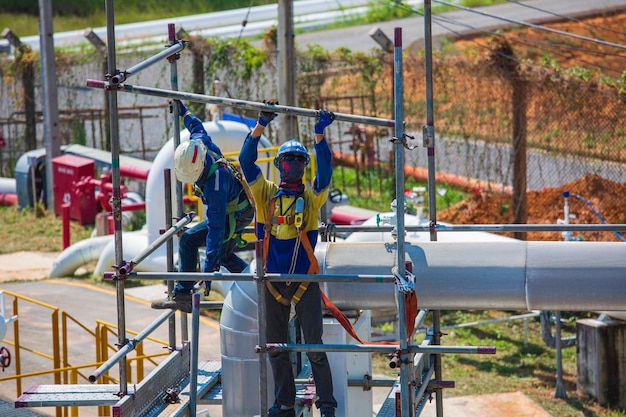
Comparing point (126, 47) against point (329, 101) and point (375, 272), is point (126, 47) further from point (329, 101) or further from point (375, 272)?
point (375, 272)

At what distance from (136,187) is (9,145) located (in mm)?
4474

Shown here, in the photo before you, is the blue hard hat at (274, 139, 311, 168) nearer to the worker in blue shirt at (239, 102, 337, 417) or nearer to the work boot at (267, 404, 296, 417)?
the worker in blue shirt at (239, 102, 337, 417)

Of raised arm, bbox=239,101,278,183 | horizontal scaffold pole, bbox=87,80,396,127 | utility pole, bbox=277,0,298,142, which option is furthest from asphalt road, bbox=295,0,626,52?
horizontal scaffold pole, bbox=87,80,396,127

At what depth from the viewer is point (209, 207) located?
8609 millimetres

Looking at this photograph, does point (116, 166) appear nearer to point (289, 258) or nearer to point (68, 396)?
point (289, 258)

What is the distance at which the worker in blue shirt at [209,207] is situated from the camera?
8.43 meters

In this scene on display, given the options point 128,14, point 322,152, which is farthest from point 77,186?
point 128,14

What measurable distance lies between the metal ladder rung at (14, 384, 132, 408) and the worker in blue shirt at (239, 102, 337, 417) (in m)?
1.13

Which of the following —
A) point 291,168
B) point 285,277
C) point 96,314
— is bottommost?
point 96,314

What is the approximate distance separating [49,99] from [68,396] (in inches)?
632

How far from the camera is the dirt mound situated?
18.1 metres

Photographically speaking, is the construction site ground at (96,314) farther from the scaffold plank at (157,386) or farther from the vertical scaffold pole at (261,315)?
the vertical scaffold pole at (261,315)

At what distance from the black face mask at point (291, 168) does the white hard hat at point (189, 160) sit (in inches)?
31.2

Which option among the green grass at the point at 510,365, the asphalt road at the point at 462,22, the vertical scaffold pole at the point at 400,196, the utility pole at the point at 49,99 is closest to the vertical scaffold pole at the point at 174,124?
the vertical scaffold pole at the point at 400,196
